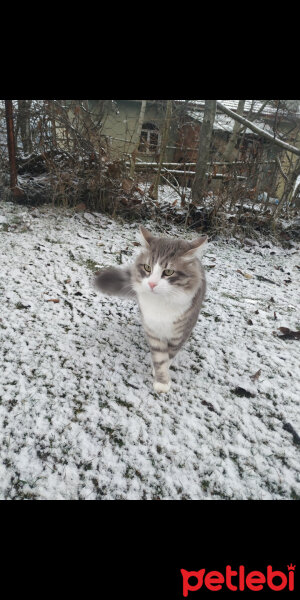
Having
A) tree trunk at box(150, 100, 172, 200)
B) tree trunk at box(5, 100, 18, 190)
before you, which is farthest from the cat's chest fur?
tree trunk at box(150, 100, 172, 200)

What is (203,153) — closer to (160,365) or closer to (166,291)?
(166,291)

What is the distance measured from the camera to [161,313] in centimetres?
178

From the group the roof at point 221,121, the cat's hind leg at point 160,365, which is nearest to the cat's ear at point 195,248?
the cat's hind leg at point 160,365

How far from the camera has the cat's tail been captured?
7.34 ft

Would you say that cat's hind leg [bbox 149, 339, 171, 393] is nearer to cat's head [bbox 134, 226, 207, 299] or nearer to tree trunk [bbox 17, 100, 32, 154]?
cat's head [bbox 134, 226, 207, 299]

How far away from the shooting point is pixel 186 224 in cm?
477

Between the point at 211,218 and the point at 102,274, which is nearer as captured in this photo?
the point at 102,274

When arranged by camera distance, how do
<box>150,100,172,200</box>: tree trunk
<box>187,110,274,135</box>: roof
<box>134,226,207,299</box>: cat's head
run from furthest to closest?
<box>187,110,274,135</box>: roof → <box>150,100,172,200</box>: tree trunk → <box>134,226,207,299</box>: cat's head
